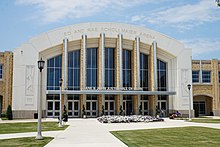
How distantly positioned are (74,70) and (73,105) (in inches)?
205

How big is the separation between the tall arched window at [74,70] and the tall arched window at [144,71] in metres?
9.82

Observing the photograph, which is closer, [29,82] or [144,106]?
[29,82]

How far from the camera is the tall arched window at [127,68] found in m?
45.2

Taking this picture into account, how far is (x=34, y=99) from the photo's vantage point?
4131cm

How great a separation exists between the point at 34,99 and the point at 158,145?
30.8 meters

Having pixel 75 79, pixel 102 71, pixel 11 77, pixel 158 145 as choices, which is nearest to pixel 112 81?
pixel 102 71

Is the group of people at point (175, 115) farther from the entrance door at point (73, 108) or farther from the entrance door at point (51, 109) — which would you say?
the entrance door at point (51, 109)

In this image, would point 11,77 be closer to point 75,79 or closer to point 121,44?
point 75,79

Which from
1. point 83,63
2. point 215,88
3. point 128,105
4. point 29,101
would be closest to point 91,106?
point 128,105

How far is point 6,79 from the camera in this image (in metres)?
42.7

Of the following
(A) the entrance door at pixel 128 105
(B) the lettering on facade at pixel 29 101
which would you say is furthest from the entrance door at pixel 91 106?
(B) the lettering on facade at pixel 29 101

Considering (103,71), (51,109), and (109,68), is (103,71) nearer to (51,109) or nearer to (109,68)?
(109,68)

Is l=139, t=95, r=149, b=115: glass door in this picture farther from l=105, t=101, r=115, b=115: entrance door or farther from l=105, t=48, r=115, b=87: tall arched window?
l=105, t=48, r=115, b=87: tall arched window

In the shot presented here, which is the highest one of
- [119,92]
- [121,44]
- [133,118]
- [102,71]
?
[121,44]
